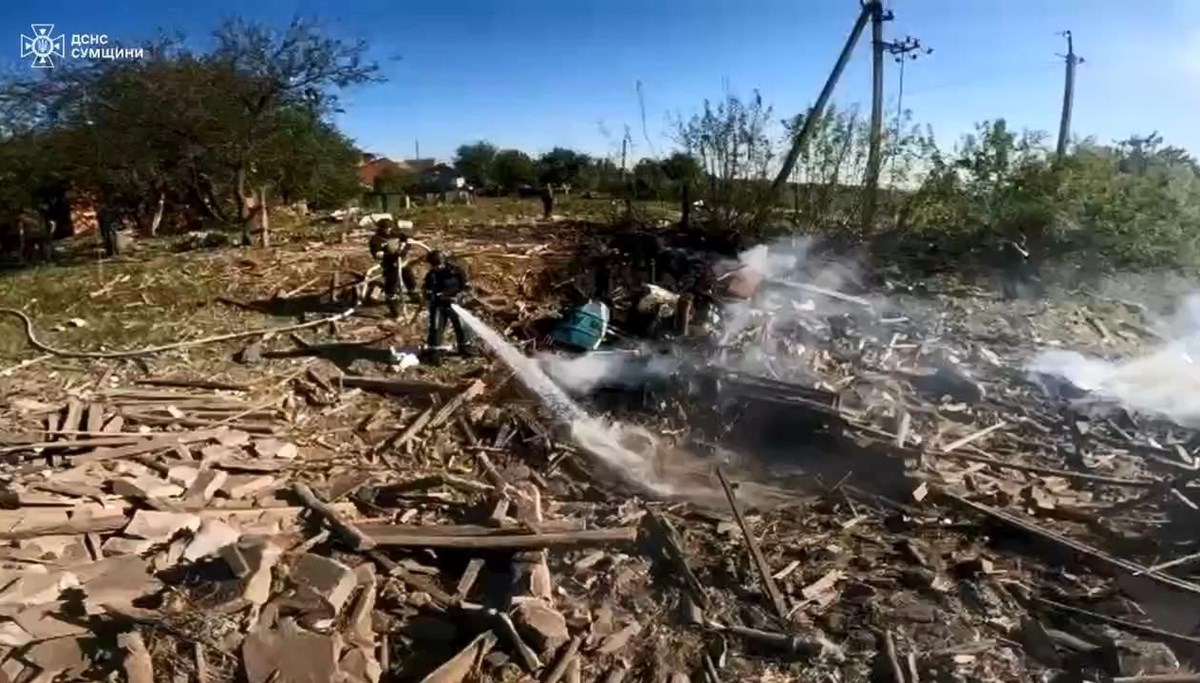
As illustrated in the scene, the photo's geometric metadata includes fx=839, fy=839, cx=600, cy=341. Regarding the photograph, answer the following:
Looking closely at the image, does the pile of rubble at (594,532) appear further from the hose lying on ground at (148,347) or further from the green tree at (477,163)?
the green tree at (477,163)

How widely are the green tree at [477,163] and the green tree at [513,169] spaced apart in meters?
0.37

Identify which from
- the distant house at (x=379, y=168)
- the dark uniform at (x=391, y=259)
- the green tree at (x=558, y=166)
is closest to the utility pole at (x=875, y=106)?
the dark uniform at (x=391, y=259)

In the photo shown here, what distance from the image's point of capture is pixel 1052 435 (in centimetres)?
758

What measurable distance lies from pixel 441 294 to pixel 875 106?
29.8ft

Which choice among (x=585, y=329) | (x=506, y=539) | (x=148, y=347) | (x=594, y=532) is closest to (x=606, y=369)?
(x=585, y=329)

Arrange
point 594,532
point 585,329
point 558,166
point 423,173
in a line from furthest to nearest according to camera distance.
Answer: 1. point 423,173
2. point 558,166
3. point 585,329
4. point 594,532

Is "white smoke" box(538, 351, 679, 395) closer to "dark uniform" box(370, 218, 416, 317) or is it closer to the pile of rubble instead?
the pile of rubble

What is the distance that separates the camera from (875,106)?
14117 mm

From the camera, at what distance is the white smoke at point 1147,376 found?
327 inches

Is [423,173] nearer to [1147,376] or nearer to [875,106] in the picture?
[875,106]

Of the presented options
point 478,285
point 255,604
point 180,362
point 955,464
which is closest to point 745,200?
point 478,285

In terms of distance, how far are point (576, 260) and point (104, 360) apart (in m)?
5.79

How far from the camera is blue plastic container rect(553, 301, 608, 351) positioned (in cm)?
895

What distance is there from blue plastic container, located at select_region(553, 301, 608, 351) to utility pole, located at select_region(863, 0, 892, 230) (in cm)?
742
